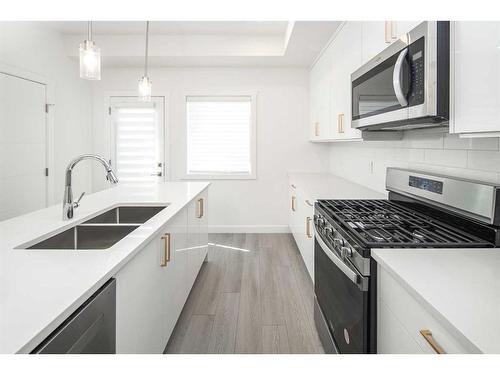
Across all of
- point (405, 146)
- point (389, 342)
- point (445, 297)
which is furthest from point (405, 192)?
point (445, 297)

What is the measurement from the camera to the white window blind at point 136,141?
5086 millimetres

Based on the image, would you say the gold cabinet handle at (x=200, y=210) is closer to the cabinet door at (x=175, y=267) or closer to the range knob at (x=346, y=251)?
the cabinet door at (x=175, y=267)

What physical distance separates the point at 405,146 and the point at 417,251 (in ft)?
4.64

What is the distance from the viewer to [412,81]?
1.57 m

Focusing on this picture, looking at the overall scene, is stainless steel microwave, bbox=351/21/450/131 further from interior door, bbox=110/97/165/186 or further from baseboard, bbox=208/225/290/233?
interior door, bbox=110/97/165/186

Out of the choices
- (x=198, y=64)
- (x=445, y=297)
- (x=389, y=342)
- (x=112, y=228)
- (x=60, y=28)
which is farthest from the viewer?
(x=198, y=64)

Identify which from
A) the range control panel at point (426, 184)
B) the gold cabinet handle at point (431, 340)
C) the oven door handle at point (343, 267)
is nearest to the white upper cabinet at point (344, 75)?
the range control panel at point (426, 184)

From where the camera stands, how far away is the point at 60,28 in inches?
165

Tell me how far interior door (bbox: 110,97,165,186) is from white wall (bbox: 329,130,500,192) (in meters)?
2.65

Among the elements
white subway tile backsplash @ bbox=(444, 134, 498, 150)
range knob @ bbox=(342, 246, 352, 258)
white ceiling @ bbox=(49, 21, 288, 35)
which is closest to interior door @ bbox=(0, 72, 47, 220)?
white ceiling @ bbox=(49, 21, 288, 35)

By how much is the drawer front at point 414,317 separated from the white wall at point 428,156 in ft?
2.42

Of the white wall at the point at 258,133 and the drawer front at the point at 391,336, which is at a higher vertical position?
the white wall at the point at 258,133

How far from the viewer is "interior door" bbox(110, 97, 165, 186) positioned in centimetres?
507

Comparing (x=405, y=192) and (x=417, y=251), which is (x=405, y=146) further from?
(x=417, y=251)
